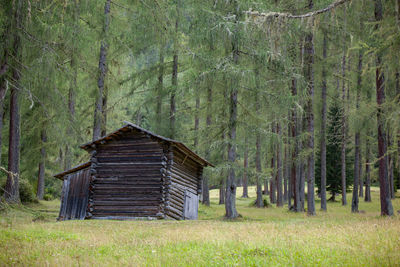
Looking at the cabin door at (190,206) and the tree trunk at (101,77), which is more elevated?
the tree trunk at (101,77)

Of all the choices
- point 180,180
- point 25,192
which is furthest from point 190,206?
point 25,192

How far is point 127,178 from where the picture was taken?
1964 centimetres

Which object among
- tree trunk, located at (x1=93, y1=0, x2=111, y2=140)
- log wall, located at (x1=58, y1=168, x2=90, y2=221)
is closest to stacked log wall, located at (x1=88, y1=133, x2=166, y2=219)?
log wall, located at (x1=58, y1=168, x2=90, y2=221)

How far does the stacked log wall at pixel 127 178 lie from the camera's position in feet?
62.7

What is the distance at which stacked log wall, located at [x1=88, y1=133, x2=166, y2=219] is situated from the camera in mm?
19109

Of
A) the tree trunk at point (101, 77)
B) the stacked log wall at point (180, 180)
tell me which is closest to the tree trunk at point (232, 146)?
the stacked log wall at point (180, 180)

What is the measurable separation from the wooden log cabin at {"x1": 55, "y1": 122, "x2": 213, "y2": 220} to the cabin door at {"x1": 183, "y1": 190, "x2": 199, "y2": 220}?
0.41 metres

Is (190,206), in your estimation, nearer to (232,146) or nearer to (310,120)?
(232,146)

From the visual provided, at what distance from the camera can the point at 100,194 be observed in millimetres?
19859

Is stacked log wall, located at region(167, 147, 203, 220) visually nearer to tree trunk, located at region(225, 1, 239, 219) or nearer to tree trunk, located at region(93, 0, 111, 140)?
tree trunk, located at region(225, 1, 239, 219)

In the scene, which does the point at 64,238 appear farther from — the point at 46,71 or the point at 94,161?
the point at 94,161

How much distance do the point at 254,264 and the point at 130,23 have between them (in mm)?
19307

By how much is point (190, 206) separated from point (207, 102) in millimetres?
7159

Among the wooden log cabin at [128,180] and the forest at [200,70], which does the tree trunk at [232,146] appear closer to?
the forest at [200,70]
